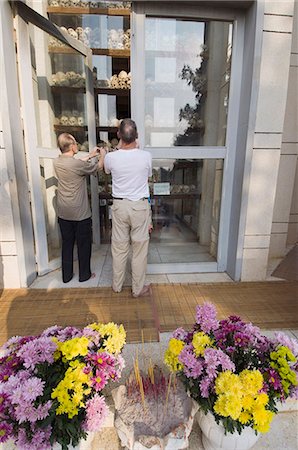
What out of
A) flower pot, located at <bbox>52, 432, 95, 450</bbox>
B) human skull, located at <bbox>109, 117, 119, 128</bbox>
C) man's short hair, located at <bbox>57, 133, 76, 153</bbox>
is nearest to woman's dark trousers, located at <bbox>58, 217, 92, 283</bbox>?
man's short hair, located at <bbox>57, 133, 76, 153</bbox>

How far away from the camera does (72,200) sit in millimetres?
2611

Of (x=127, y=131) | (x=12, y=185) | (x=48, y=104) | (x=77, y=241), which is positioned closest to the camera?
(x=127, y=131)

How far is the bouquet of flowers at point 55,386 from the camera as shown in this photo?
952mm

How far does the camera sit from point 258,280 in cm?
293

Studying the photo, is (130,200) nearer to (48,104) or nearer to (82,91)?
(48,104)

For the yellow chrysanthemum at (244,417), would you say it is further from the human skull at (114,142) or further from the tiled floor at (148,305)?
the human skull at (114,142)

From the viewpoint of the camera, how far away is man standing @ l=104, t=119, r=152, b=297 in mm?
2250

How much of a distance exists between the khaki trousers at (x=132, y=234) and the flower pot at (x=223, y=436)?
4.61 feet

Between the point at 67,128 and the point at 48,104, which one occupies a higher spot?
the point at 48,104

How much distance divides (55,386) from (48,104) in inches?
118

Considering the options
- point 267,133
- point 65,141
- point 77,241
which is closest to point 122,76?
point 65,141

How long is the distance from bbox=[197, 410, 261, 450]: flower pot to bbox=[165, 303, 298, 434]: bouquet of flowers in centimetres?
9

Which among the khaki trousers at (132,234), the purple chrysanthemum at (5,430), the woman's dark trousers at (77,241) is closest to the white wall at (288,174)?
the khaki trousers at (132,234)

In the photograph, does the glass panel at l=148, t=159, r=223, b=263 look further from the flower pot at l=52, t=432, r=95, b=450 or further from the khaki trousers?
the flower pot at l=52, t=432, r=95, b=450
